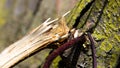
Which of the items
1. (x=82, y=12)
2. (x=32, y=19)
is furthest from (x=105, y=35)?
(x=32, y=19)

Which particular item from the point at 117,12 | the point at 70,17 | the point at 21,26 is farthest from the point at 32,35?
the point at 21,26

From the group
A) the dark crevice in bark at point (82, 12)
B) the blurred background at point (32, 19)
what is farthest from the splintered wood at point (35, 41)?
the blurred background at point (32, 19)

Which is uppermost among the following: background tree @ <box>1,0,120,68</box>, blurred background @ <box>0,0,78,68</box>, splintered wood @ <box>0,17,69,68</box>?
blurred background @ <box>0,0,78,68</box>

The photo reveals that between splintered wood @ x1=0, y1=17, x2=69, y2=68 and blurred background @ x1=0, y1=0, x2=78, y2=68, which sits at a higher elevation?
blurred background @ x1=0, y1=0, x2=78, y2=68

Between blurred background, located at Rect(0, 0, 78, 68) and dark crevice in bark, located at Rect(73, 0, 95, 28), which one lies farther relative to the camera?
blurred background, located at Rect(0, 0, 78, 68)

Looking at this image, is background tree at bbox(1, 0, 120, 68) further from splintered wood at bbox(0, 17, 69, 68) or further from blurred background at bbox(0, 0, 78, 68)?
blurred background at bbox(0, 0, 78, 68)

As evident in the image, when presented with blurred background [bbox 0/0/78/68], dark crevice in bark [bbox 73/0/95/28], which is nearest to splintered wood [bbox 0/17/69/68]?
dark crevice in bark [bbox 73/0/95/28]

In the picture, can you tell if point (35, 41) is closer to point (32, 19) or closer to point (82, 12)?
point (82, 12)

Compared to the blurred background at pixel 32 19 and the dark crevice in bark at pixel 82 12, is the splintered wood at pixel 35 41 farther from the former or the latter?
the blurred background at pixel 32 19

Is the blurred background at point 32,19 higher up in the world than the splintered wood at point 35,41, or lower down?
higher up
